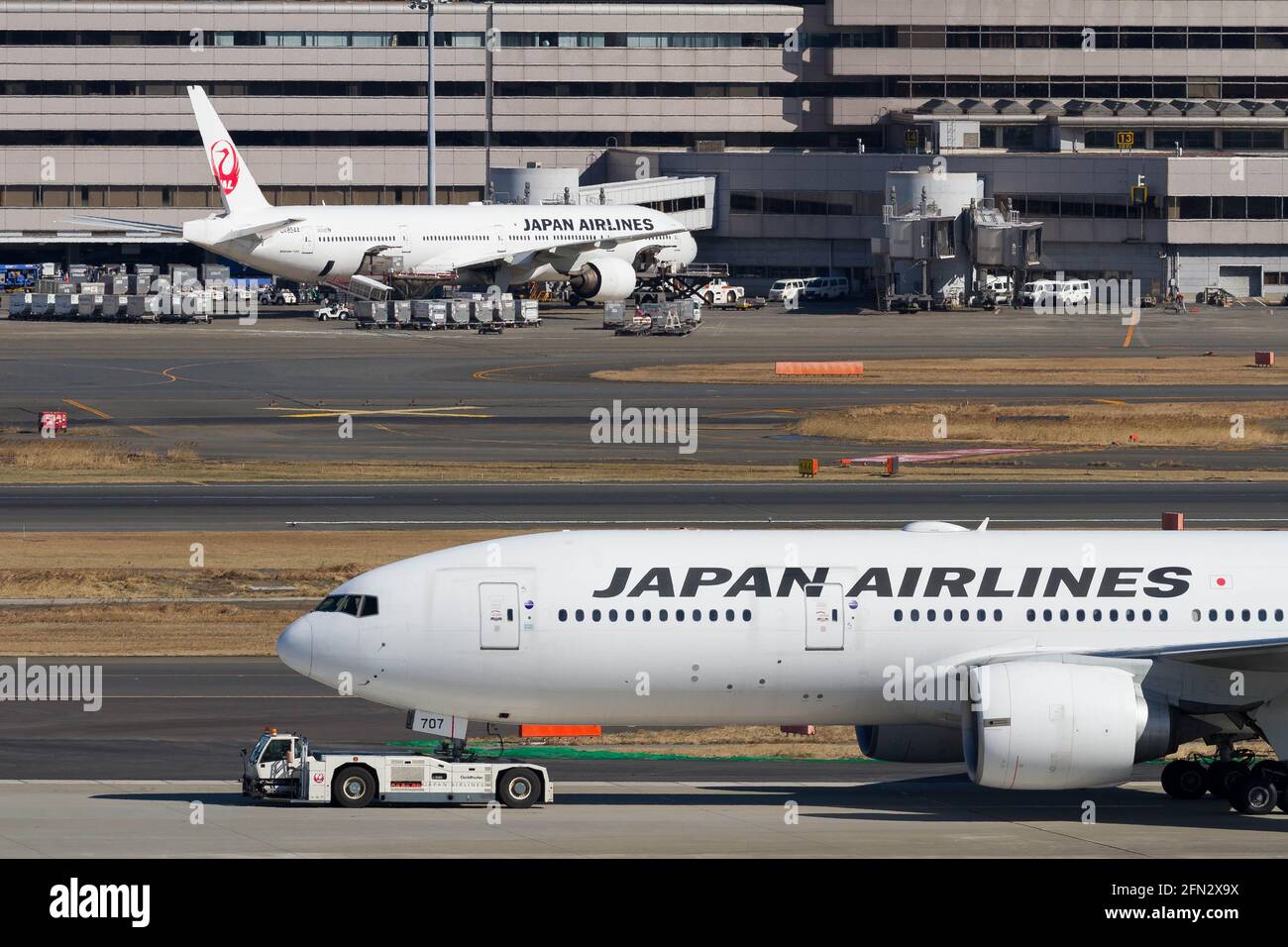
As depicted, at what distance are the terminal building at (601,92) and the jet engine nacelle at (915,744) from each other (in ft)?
445

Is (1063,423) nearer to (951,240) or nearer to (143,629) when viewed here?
(143,629)

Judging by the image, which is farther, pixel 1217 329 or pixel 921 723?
pixel 1217 329

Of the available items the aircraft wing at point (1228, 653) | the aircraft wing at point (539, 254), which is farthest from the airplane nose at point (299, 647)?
the aircraft wing at point (539, 254)

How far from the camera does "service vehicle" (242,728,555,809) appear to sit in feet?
107

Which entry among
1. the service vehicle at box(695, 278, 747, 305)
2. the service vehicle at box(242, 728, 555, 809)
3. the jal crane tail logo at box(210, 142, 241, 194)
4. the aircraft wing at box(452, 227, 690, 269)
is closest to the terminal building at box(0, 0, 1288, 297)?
the service vehicle at box(695, 278, 747, 305)

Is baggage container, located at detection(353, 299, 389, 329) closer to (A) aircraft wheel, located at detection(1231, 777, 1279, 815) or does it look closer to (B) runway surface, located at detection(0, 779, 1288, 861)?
(B) runway surface, located at detection(0, 779, 1288, 861)

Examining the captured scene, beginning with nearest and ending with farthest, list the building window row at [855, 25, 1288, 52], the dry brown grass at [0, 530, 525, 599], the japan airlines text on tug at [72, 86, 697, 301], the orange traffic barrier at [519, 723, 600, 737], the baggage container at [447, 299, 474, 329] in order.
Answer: the orange traffic barrier at [519, 723, 600, 737], the dry brown grass at [0, 530, 525, 599], the baggage container at [447, 299, 474, 329], the japan airlines text on tug at [72, 86, 697, 301], the building window row at [855, 25, 1288, 52]

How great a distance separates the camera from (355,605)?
32938 mm

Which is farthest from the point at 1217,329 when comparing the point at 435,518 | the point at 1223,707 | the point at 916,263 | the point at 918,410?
the point at 1223,707

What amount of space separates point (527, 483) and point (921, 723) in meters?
39.9

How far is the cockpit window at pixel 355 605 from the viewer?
3281cm

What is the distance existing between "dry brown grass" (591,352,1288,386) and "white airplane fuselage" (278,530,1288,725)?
69.0 meters

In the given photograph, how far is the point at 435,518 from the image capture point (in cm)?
6412
